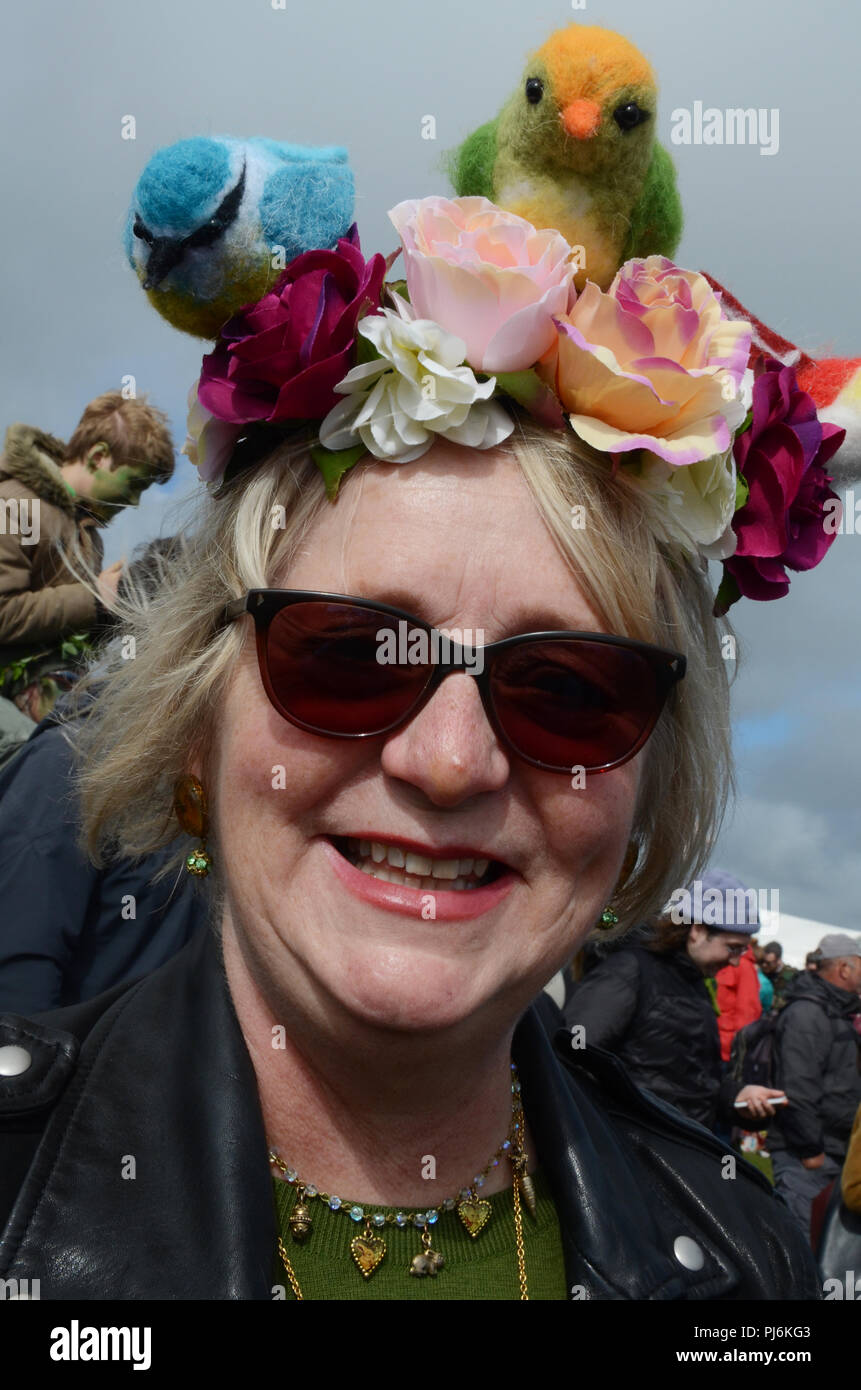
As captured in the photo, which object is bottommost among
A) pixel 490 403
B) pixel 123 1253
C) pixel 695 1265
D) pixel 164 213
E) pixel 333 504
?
pixel 695 1265

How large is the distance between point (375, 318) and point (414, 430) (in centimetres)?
21

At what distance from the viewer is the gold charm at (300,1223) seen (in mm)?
1694

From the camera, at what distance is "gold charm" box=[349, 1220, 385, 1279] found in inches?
67.0

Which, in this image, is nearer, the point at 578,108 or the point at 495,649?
the point at 495,649

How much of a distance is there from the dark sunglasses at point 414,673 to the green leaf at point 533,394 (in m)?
0.36

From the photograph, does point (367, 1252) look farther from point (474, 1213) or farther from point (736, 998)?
point (736, 998)

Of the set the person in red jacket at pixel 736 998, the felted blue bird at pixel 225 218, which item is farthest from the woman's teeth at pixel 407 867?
the person in red jacket at pixel 736 998

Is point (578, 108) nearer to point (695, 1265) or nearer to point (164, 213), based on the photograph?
point (164, 213)

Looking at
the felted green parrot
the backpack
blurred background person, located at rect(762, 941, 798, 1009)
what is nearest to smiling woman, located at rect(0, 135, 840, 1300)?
the felted green parrot

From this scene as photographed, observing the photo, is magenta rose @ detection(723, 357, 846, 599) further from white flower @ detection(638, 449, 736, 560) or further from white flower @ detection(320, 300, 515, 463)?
white flower @ detection(320, 300, 515, 463)

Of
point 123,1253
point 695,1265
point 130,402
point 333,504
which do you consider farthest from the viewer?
point 130,402

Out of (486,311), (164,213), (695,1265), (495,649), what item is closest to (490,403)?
(486,311)

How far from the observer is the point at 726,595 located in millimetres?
2109

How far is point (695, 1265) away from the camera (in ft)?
6.46
